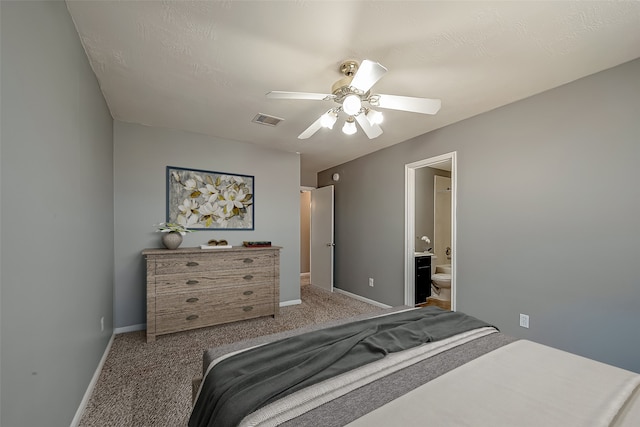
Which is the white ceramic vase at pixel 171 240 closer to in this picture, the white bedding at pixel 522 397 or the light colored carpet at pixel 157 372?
the light colored carpet at pixel 157 372

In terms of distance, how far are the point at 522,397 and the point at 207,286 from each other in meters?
2.80

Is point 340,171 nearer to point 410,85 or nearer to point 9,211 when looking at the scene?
point 410,85

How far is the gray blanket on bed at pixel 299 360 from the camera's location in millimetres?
973

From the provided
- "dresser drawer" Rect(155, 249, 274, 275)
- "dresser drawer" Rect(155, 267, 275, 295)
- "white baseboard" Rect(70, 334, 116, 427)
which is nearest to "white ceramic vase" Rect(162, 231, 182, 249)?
"dresser drawer" Rect(155, 249, 274, 275)

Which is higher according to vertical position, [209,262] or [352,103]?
[352,103]

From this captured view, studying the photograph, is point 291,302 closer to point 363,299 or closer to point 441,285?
point 363,299

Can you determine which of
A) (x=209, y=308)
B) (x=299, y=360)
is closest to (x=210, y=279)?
(x=209, y=308)

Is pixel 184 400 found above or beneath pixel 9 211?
beneath


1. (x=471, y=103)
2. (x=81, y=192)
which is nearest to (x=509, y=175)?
(x=471, y=103)

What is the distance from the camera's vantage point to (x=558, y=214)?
2.20 m

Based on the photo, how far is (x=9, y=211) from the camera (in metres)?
0.90

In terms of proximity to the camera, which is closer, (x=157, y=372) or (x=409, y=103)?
(x=409, y=103)

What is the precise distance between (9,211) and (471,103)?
315 cm

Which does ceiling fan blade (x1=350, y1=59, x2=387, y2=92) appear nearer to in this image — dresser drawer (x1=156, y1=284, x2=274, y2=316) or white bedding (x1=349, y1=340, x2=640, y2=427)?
white bedding (x1=349, y1=340, x2=640, y2=427)
